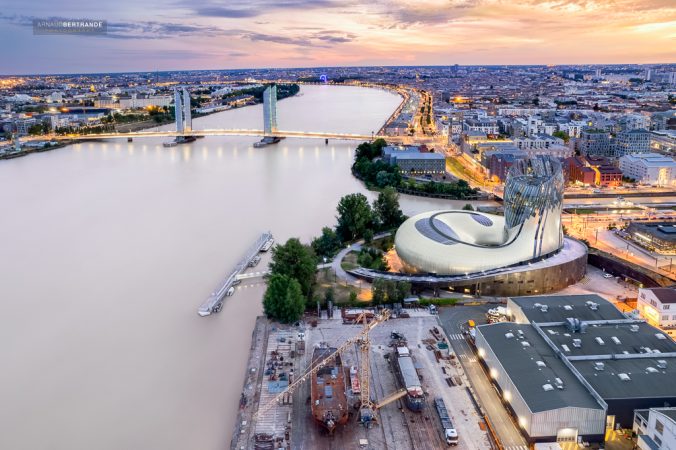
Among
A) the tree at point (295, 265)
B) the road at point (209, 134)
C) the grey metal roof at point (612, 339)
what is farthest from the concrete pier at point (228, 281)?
the road at point (209, 134)

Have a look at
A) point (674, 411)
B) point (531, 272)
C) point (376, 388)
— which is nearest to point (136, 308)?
point (376, 388)

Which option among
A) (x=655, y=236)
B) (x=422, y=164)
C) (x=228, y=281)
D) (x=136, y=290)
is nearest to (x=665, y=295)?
(x=655, y=236)

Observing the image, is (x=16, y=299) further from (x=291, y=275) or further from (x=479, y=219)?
(x=479, y=219)

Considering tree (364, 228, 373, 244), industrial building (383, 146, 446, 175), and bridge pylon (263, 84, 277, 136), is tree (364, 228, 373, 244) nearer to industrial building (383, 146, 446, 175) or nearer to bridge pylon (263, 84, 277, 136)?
industrial building (383, 146, 446, 175)

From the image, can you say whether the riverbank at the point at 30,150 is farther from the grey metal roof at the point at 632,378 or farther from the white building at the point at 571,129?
the grey metal roof at the point at 632,378

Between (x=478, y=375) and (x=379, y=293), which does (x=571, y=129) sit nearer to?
(x=379, y=293)

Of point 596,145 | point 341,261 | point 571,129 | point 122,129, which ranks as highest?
point 571,129

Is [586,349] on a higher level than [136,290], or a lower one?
higher
